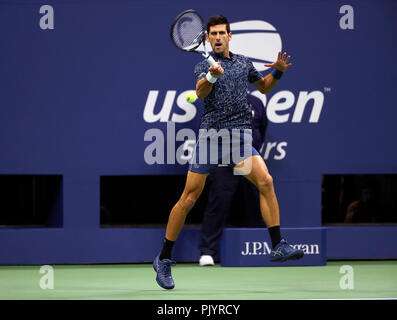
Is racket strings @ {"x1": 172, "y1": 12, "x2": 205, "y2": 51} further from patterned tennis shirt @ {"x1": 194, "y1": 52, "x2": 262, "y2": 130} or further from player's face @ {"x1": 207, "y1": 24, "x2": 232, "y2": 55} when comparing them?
patterned tennis shirt @ {"x1": 194, "y1": 52, "x2": 262, "y2": 130}

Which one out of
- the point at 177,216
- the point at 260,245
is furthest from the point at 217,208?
the point at 177,216

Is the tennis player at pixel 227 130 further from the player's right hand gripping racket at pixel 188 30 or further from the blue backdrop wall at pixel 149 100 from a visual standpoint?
the blue backdrop wall at pixel 149 100

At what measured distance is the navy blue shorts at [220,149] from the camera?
6.25 m

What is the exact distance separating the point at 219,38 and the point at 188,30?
0.76ft

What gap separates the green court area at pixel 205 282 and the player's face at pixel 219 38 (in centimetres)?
173

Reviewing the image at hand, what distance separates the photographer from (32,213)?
929cm

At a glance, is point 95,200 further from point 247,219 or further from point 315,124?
point 315,124

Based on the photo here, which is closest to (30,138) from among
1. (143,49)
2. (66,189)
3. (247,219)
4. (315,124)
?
(66,189)

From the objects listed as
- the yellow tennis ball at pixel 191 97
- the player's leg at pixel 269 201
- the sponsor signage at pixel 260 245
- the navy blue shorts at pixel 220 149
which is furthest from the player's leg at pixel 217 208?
the player's leg at pixel 269 201

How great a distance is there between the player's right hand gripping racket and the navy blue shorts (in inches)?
24.7

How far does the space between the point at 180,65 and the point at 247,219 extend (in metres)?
1.58
